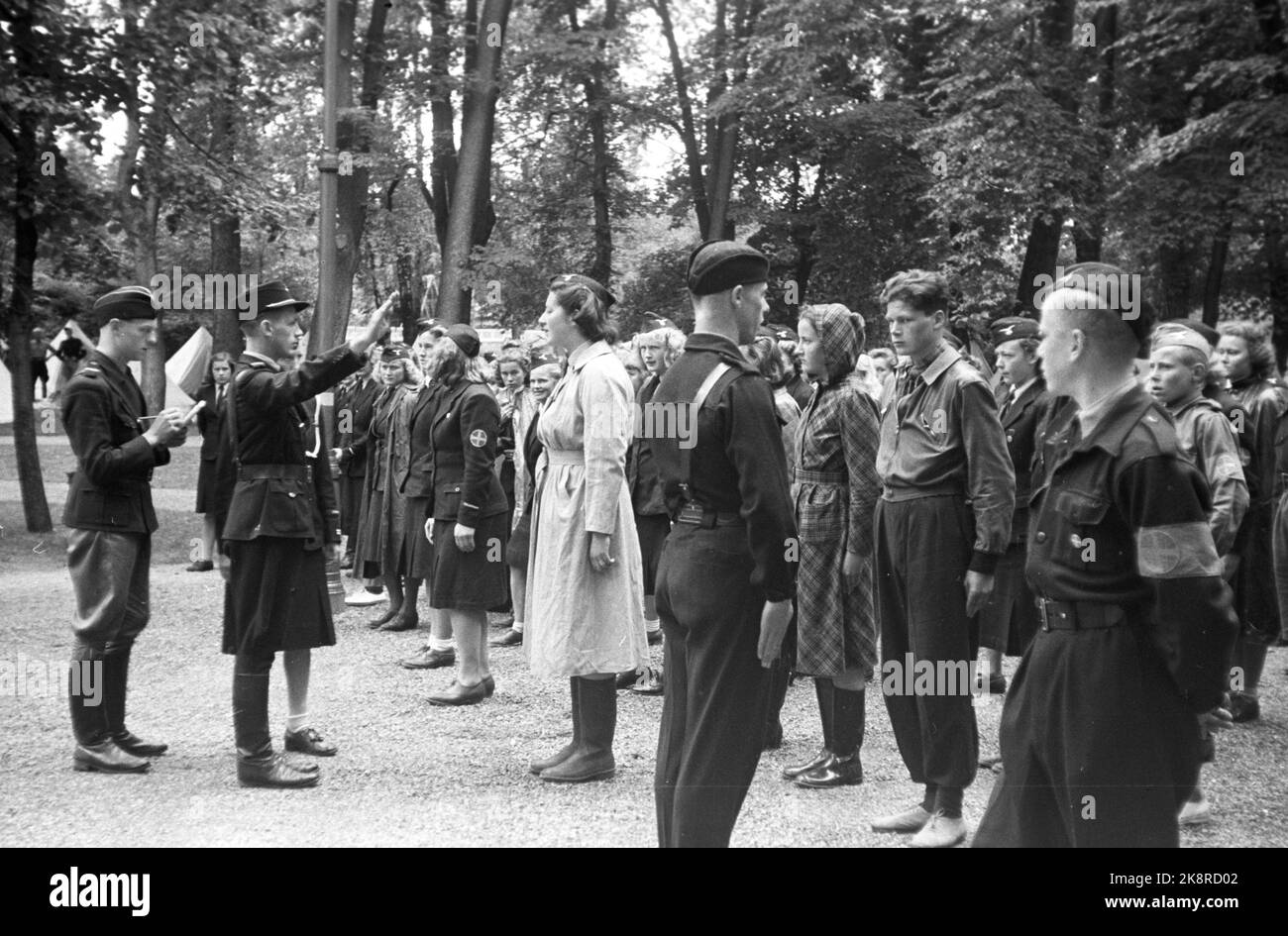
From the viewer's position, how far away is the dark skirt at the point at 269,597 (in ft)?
19.0

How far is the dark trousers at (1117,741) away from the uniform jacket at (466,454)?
463cm

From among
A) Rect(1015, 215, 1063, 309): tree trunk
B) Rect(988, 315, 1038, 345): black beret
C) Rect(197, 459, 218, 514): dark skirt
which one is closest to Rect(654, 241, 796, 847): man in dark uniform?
Rect(988, 315, 1038, 345): black beret

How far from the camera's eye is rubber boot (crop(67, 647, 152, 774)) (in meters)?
6.00

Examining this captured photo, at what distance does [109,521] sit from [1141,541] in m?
4.77

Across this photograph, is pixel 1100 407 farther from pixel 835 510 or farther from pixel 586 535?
pixel 586 535

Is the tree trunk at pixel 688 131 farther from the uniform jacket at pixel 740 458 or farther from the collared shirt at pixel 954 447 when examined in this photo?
the uniform jacket at pixel 740 458

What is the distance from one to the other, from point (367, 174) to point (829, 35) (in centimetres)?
834

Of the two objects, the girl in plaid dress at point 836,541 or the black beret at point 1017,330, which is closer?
the girl in plaid dress at point 836,541

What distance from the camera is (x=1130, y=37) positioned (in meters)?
19.8

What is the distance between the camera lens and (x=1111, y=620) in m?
3.21

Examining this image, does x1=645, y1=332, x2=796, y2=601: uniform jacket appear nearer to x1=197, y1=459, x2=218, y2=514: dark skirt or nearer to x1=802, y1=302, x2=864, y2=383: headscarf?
x1=802, y1=302, x2=864, y2=383: headscarf

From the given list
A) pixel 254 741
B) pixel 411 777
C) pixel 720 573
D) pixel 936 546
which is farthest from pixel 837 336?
pixel 254 741

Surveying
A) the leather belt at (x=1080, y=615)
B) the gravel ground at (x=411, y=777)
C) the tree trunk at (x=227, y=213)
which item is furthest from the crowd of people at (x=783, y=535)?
the tree trunk at (x=227, y=213)
